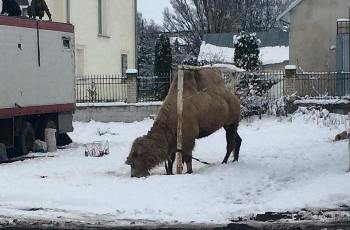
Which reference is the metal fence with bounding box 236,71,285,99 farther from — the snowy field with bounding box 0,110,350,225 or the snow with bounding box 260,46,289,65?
the snow with bounding box 260,46,289,65

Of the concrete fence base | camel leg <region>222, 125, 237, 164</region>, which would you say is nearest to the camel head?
camel leg <region>222, 125, 237, 164</region>

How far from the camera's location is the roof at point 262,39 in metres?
60.7

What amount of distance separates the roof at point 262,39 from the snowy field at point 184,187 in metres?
43.0

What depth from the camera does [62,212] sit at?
10172 millimetres

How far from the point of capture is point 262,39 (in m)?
63.0

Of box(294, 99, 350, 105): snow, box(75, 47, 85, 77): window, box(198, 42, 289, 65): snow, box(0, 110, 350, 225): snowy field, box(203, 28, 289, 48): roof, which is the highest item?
box(203, 28, 289, 48): roof

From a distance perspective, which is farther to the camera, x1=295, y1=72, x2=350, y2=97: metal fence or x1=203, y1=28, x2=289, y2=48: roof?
x1=203, y1=28, x2=289, y2=48: roof

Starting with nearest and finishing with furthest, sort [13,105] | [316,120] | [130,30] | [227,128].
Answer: [227,128], [13,105], [316,120], [130,30]

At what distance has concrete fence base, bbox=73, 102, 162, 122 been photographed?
31125 mm

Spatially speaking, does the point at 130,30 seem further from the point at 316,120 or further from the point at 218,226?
the point at 218,226

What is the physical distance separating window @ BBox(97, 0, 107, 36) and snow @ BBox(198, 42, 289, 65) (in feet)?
47.4

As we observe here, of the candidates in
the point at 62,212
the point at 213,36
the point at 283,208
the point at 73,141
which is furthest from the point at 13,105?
the point at 213,36

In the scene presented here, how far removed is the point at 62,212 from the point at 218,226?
2388 mm

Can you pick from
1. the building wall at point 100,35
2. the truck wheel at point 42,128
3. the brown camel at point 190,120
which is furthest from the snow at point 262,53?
the brown camel at point 190,120
